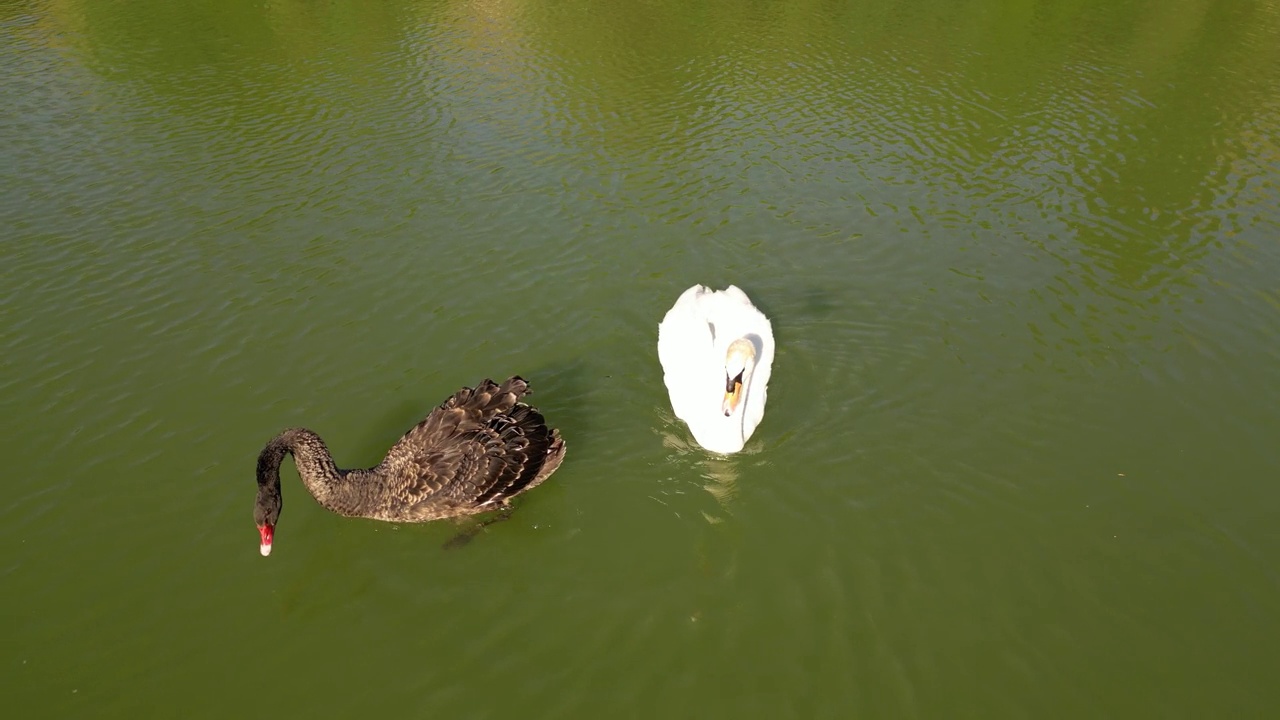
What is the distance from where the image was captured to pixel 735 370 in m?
7.91

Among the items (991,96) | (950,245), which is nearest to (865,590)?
(950,245)

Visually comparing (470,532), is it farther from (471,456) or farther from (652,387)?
(652,387)

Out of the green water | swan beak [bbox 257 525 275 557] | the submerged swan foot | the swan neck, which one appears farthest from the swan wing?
swan beak [bbox 257 525 275 557]

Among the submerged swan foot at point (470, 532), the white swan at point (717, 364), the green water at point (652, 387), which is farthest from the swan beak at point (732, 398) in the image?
the submerged swan foot at point (470, 532)

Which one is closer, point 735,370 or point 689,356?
point 735,370

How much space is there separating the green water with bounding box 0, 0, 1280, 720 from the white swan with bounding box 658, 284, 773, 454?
0.39 m

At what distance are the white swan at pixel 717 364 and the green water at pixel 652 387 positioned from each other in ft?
1.27

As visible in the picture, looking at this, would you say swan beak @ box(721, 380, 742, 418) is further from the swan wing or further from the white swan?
the swan wing

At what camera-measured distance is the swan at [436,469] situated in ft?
24.7

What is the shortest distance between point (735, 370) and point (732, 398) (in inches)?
10.9

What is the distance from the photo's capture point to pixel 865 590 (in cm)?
709

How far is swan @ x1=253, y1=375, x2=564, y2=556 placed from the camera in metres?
7.52

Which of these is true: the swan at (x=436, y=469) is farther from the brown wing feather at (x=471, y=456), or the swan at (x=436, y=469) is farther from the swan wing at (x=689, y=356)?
the swan wing at (x=689, y=356)

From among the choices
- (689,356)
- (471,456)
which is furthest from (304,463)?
(689,356)
